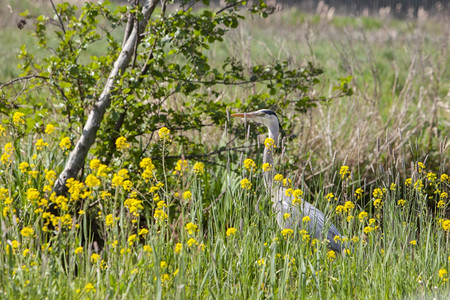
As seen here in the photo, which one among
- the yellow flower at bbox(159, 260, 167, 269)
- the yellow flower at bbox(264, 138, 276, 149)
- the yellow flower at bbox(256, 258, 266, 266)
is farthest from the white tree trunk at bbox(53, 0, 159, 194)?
the yellow flower at bbox(256, 258, 266, 266)

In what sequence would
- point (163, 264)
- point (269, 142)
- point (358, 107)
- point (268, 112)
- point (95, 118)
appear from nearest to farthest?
1. point (163, 264)
2. point (269, 142)
3. point (95, 118)
4. point (268, 112)
5. point (358, 107)

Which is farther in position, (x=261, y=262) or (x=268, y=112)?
(x=268, y=112)

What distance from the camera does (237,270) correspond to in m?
3.36

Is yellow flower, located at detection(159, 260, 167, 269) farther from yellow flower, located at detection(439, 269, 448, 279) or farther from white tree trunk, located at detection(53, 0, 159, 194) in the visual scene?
white tree trunk, located at detection(53, 0, 159, 194)

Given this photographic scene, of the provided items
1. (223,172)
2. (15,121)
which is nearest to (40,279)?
(15,121)

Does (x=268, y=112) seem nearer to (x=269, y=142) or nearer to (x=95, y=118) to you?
(x=269, y=142)

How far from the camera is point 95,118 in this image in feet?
14.6

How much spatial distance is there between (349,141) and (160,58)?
2911 mm

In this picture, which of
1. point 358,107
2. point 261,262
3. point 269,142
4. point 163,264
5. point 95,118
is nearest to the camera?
point 163,264

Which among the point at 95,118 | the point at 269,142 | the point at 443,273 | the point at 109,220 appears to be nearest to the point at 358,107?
the point at 269,142

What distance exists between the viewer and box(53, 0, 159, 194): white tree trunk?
4438mm

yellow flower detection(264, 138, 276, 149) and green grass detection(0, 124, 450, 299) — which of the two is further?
yellow flower detection(264, 138, 276, 149)

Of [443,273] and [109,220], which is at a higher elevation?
[109,220]

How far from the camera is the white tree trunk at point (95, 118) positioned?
175 inches
